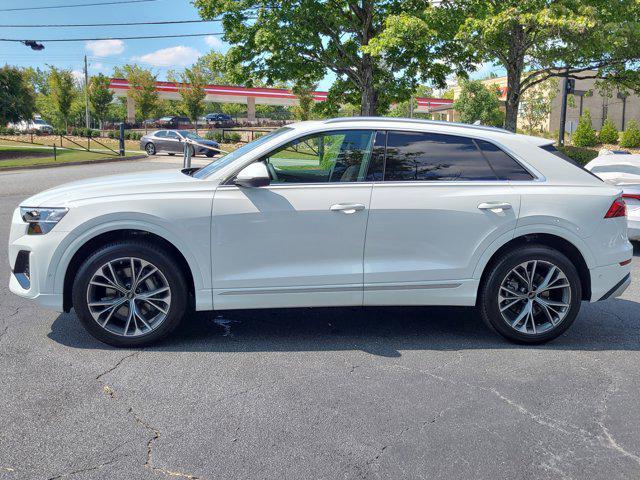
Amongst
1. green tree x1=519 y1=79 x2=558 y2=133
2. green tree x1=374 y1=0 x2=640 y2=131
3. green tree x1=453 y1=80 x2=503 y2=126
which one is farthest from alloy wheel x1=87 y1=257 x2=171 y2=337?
green tree x1=453 y1=80 x2=503 y2=126

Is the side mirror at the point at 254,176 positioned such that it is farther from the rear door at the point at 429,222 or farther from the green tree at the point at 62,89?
the green tree at the point at 62,89

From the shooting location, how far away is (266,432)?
330 centimetres

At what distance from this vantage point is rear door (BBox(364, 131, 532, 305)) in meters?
4.54

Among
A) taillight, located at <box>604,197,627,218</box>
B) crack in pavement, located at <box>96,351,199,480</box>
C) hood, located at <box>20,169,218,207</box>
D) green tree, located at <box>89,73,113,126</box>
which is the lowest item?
crack in pavement, located at <box>96,351,199,480</box>

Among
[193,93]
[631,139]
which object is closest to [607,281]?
[631,139]

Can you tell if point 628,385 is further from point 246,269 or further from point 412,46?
point 412,46

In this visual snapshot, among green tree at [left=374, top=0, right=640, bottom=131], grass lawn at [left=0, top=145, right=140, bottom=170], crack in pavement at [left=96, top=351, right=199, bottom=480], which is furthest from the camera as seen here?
grass lawn at [left=0, top=145, right=140, bottom=170]

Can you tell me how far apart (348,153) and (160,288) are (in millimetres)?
1790

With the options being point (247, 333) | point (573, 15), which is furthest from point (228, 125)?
point (247, 333)

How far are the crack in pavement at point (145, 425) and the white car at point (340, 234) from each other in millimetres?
356

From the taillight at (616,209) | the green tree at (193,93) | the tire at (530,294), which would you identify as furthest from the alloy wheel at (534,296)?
the green tree at (193,93)

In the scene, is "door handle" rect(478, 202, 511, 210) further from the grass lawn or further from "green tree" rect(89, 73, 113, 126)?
"green tree" rect(89, 73, 113, 126)

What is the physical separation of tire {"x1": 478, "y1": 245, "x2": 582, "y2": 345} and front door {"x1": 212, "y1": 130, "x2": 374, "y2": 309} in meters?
1.08

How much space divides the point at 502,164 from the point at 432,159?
1.88ft
